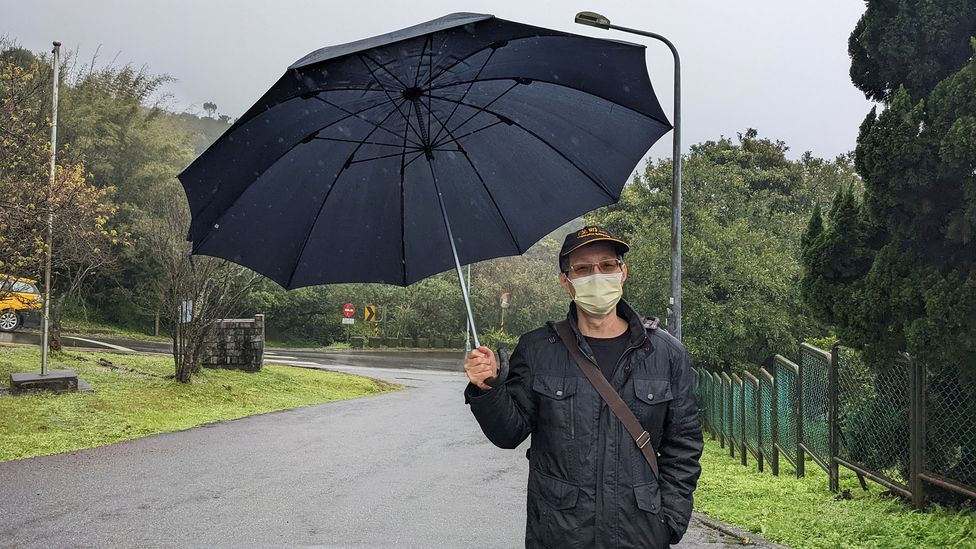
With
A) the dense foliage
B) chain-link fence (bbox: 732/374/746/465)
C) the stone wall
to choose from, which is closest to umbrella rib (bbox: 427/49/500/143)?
the dense foliage

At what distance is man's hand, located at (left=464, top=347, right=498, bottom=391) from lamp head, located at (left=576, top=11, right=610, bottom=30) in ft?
35.6

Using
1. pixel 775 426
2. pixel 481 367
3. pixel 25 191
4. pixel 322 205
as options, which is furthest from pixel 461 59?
pixel 25 191

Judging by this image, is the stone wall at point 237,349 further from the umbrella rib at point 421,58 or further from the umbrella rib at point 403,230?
the umbrella rib at point 421,58

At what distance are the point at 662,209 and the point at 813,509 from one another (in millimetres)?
22755

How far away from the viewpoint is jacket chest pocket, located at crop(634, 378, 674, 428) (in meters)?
3.05

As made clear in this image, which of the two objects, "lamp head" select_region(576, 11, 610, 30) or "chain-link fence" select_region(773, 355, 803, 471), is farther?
"lamp head" select_region(576, 11, 610, 30)

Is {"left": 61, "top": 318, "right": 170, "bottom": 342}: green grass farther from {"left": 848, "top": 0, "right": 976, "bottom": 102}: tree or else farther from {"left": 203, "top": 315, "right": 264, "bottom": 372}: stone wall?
{"left": 848, "top": 0, "right": 976, "bottom": 102}: tree

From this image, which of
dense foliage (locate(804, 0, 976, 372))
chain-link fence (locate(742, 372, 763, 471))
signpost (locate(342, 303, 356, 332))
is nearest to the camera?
dense foliage (locate(804, 0, 976, 372))

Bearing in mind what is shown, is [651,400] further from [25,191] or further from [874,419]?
[25,191]

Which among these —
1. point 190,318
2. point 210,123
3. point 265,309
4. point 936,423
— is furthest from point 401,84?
point 210,123

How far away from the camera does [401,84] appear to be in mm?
3553

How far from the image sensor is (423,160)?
4055 mm

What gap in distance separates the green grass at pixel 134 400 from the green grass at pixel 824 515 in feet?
26.3

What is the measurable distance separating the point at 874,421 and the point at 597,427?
5.70 m
